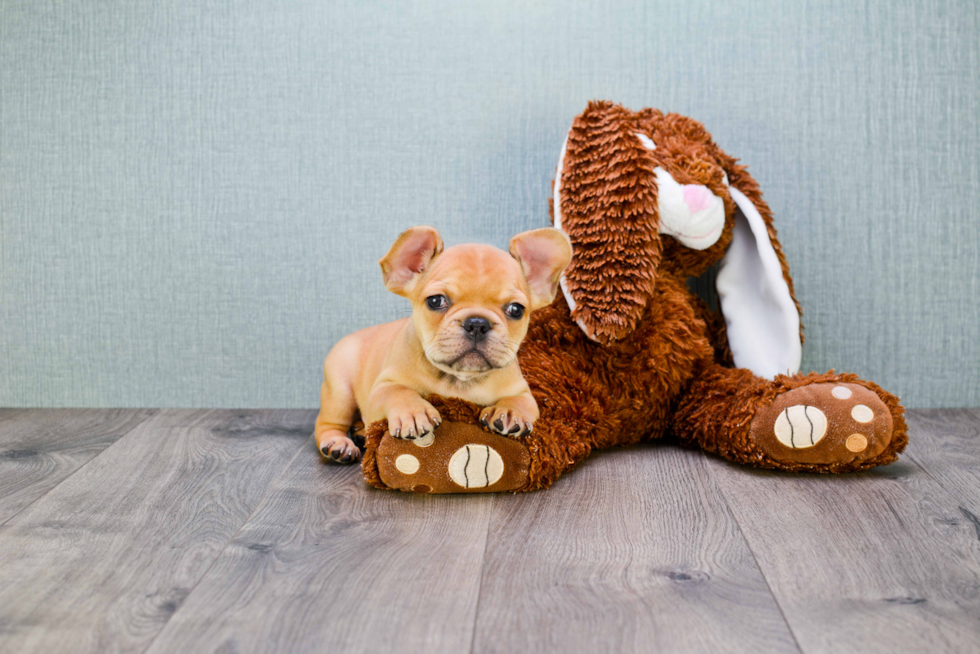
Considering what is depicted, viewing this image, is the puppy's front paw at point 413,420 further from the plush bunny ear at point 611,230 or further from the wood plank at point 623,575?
the plush bunny ear at point 611,230

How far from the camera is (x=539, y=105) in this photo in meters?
1.82

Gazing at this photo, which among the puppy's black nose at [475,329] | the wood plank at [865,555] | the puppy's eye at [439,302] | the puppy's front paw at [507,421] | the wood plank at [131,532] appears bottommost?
the wood plank at [131,532]

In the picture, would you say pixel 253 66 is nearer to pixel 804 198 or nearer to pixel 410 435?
pixel 410 435

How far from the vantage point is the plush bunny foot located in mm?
1345

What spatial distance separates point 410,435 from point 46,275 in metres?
1.23

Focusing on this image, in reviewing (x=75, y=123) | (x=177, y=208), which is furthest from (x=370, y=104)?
(x=75, y=123)

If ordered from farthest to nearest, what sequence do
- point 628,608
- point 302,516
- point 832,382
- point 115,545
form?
point 832,382 → point 302,516 → point 115,545 → point 628,608

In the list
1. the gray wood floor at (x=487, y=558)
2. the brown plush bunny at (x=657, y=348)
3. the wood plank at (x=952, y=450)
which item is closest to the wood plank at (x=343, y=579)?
the gray wood floor at (x=487, y=558)

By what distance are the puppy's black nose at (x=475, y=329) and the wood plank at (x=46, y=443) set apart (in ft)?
2.47

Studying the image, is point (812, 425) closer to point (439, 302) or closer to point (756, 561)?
point (756, 561)

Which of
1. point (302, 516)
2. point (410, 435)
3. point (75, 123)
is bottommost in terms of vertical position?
point (302, 516)

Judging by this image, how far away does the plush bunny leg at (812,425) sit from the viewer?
1.35m

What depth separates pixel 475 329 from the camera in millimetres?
1191

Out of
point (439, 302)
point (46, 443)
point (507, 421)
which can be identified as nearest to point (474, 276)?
point (439, 302)
